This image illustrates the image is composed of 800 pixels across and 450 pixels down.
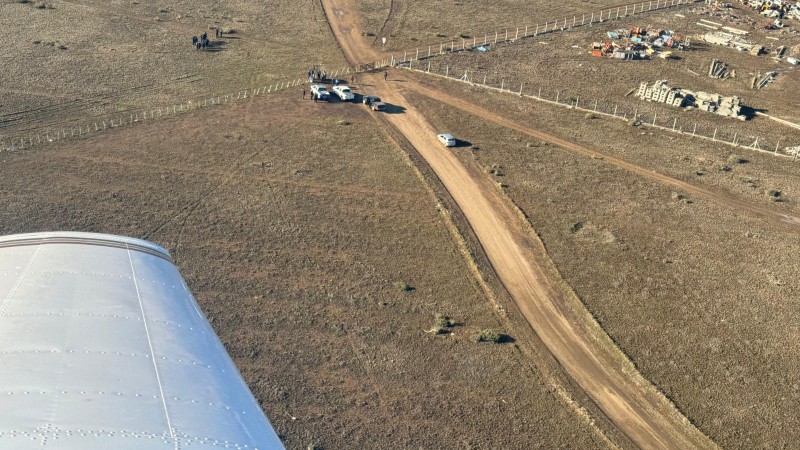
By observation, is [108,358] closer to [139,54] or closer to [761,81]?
[139,54]

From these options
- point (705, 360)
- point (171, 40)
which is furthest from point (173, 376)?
point (171, 40)

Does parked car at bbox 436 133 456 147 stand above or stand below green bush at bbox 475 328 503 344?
above

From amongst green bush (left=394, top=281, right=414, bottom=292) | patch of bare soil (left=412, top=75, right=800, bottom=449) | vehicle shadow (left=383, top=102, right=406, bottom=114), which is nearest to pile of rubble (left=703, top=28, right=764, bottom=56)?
patch of bare soil (left=412, top=75, right=800, bottom=449)

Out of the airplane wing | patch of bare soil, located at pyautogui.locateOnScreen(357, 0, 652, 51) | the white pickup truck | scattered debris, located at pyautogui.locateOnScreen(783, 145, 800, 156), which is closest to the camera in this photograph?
the airplane wing

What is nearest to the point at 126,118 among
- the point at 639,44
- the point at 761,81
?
the point at 639,44

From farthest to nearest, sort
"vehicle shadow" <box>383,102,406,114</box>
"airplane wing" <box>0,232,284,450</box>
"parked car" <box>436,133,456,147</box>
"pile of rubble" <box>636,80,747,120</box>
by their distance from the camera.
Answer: "pile of rubble" <box>636,80,747,120</box>, "vehicle shadow" <box>383,102,406,114</box>, "parked car" <box>436,133,456,147</box>, "airplane wing" <box>0,232,284,450</box>

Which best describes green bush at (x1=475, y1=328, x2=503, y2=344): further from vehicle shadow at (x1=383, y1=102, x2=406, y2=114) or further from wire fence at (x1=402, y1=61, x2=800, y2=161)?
wire fence at (x1=402, y1=61, x2=800, y2=161)
